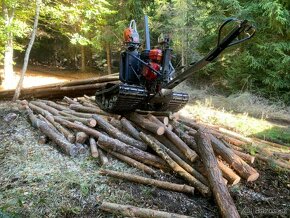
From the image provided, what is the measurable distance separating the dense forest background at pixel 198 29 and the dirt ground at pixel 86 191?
224 inches

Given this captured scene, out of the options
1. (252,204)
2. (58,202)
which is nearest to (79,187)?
(58,202)

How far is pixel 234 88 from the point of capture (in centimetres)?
1115

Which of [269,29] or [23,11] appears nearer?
[269,29]

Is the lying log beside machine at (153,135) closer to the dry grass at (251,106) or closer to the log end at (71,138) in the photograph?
the log end at (71,138)

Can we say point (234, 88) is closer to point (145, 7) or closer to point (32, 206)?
point (145, 7)

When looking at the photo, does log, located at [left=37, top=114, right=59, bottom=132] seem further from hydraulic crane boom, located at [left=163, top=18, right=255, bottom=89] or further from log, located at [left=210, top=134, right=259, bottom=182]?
log, located at [left=210, top=134, right=259, bottom=182]

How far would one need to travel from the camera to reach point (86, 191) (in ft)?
12.7

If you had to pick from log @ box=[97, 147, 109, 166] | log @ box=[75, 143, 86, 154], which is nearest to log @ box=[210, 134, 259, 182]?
log @ box=[97, 147, 109, 166]

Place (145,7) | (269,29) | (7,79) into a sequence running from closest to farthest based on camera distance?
(269,29) → (7,79) → (145,7)

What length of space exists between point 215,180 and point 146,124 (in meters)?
1.83

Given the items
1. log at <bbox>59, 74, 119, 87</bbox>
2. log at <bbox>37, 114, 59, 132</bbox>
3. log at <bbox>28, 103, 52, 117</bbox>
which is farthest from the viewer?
log at <bbox>59, 74, 119, 87</bbox>

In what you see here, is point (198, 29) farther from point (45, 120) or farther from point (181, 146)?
point (181, 146)

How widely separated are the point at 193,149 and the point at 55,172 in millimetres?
2253

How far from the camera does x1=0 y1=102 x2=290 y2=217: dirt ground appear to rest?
141 inches
